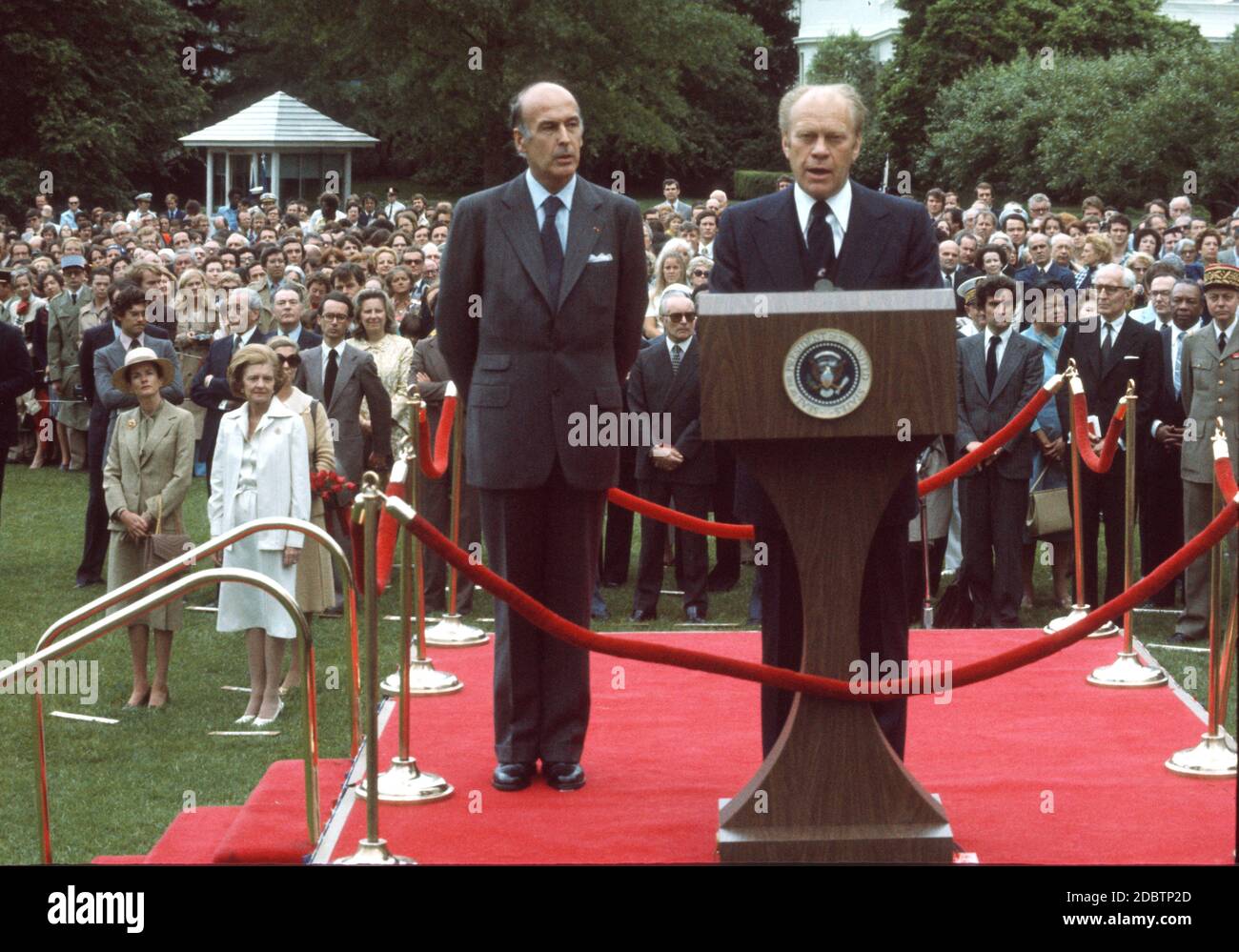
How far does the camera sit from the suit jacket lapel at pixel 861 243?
5.67 metres

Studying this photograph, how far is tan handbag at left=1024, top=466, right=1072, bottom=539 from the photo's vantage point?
11.9 metres

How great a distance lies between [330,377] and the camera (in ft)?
40.3

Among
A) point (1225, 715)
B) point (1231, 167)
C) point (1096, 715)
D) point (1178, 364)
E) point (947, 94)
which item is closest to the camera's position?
point (1225, 715)

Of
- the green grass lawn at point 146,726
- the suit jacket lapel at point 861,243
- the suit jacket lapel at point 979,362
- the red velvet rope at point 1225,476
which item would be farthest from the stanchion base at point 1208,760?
the suit jacket lapel at point 979,362

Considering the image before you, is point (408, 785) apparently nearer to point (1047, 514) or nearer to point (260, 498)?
point (260, 498)

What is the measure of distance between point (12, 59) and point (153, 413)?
3758 cm

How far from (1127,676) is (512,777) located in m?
3.06

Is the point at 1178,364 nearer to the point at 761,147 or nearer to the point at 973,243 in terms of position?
the point at 973,243

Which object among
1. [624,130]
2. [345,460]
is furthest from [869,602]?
[624,130]

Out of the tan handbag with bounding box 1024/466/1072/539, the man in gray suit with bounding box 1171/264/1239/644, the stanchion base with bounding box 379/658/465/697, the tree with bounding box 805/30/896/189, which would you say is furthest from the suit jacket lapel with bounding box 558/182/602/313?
the tree with bounding box 805/30/896/189

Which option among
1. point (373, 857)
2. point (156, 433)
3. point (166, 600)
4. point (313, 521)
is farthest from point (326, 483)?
point (373, 857)

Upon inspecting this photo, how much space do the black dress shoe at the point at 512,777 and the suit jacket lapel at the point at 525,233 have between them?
5.23 feet

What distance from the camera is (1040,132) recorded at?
37781mm

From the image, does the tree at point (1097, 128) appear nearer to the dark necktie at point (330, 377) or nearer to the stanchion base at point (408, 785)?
the dark necktie at point (330, 377)
